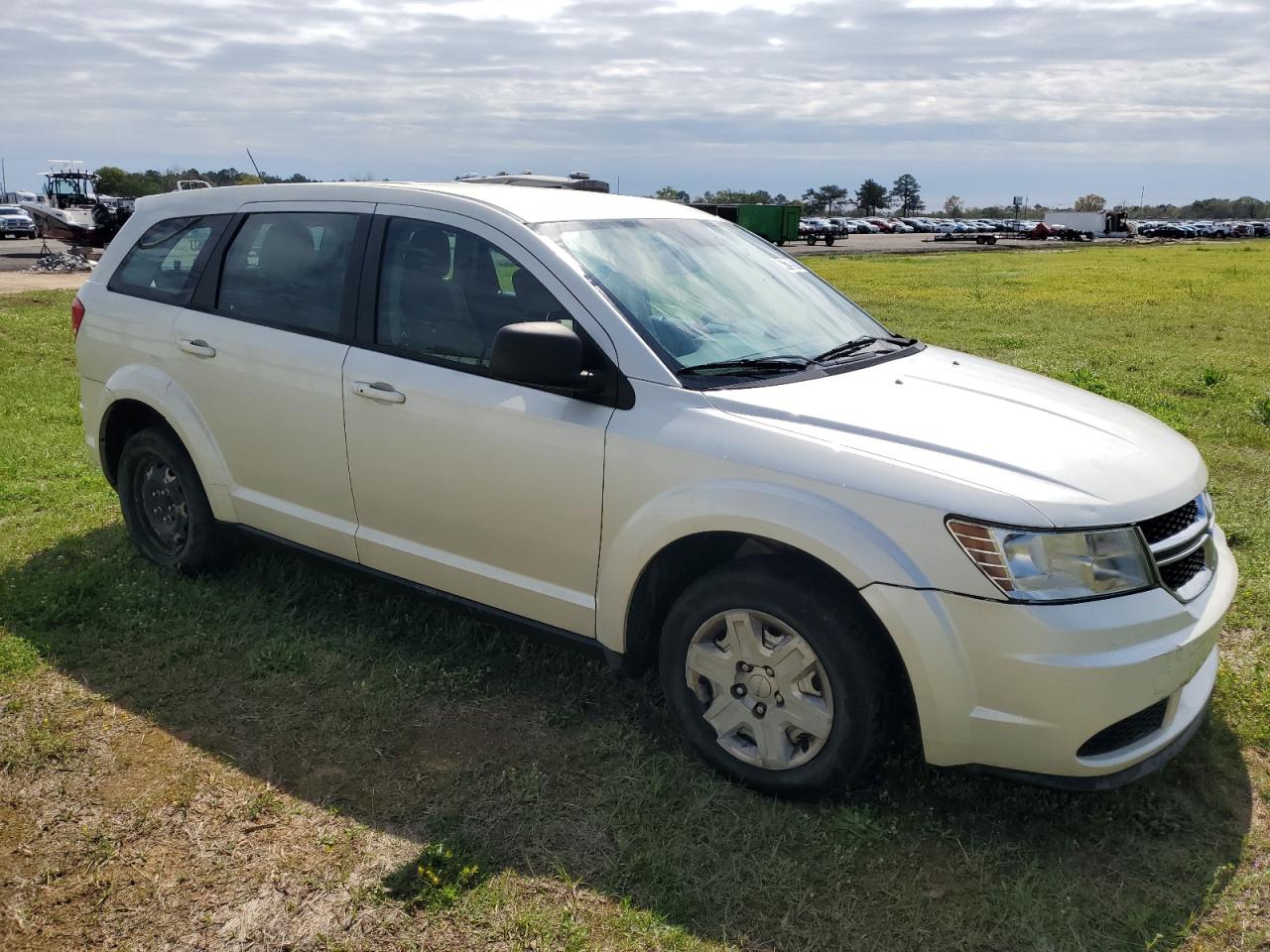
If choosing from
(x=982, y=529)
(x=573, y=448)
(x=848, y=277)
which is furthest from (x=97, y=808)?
(x=848, y=277)

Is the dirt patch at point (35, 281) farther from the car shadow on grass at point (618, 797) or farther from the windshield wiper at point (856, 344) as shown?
the windshield wiper at point (856, 344)

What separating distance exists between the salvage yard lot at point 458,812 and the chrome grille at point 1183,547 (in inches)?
28.8

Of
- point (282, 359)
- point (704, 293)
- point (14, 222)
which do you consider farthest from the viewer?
point (14, 222)

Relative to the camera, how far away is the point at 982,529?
2.88m

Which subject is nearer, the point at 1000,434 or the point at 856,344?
the point at 1000,434

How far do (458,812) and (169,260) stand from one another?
3.01 m

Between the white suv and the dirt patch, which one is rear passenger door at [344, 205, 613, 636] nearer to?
the white suv

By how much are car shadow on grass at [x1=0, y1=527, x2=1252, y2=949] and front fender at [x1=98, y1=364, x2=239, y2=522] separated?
1.32 ft

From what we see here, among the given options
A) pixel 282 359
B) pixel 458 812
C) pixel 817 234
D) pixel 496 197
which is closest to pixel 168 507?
pixel 282 359

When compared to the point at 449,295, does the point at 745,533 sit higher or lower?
lower

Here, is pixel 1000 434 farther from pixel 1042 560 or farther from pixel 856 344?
pixel 856 344

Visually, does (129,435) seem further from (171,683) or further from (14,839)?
(14,839)

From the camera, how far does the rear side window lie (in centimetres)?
485

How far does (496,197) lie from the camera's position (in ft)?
13.5
